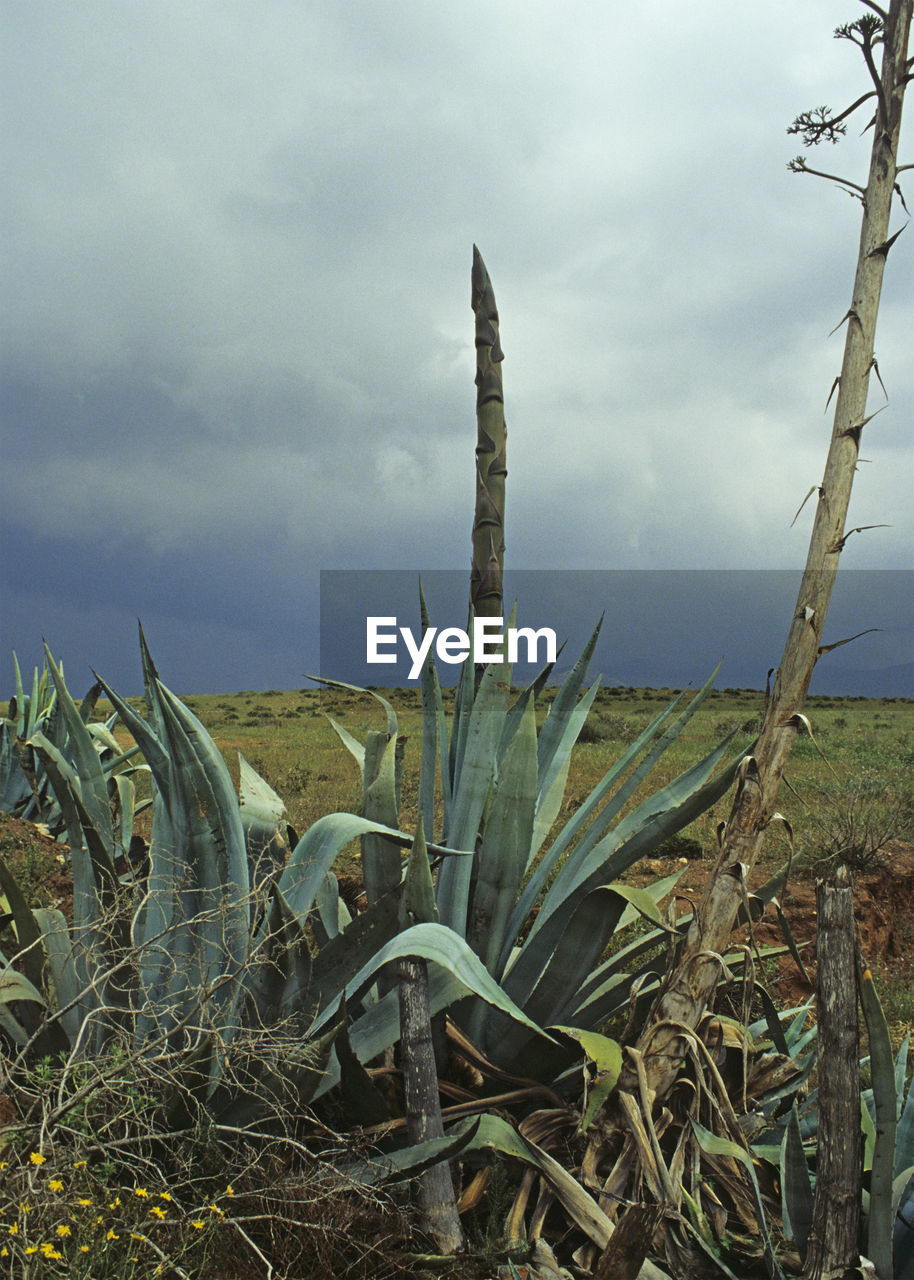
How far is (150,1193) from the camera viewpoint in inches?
92.0

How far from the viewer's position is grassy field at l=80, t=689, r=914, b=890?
31.9 ft

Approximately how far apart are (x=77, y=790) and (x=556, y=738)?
183 cm

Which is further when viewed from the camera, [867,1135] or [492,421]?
[492,421]

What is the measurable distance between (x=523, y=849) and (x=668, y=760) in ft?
45.7

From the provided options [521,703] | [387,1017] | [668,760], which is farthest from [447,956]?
[668,760]

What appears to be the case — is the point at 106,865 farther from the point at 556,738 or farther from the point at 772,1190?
the point at 772,1190

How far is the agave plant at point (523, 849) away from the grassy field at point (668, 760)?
1.19ft

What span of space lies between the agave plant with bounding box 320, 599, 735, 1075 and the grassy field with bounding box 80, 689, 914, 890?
362 millimetres

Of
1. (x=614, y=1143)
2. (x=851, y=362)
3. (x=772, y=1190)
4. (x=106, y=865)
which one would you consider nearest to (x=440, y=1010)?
(x=614, y=1143)

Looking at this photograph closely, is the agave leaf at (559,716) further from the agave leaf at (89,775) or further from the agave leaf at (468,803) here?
the agave leaf at (89,775)

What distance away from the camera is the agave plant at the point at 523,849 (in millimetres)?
2916

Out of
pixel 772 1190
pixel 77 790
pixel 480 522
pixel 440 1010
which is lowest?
pixel 772 1190

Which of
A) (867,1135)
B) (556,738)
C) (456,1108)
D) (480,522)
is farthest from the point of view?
(556,738)

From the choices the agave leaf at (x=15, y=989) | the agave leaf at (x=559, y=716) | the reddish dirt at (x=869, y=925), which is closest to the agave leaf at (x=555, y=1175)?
the agave leaf at (x=559, y=716)
